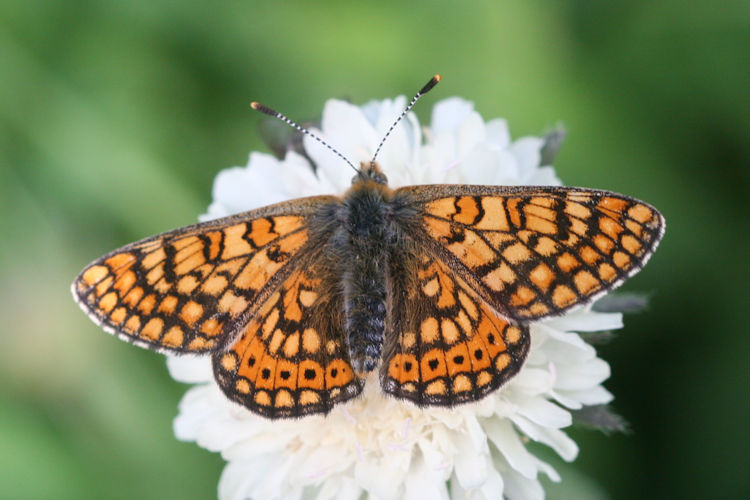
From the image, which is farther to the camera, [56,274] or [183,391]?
[56,274]

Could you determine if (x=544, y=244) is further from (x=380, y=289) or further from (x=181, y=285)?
(x=181, y=285)

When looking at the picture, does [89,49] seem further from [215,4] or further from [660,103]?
[660,103]

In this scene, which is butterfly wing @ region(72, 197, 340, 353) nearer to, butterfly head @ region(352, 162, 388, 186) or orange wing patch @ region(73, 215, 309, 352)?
orange wing patch @ region(73, 215, 309, 352)

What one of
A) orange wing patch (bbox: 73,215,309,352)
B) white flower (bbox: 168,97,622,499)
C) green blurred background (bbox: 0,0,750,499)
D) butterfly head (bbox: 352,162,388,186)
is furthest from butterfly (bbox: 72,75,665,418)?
green blurred background (bbox: 0,0,750,499)

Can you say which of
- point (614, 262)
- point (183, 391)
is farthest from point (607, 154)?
point (183, 391)

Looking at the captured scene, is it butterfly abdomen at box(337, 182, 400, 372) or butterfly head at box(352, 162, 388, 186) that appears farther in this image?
butterfly head at box(352, 162, 388, 186)

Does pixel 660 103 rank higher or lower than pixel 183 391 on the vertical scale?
higher

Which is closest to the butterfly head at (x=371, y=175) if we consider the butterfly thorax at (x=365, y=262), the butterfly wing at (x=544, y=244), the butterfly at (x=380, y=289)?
the butterfly thorax at (x=365, y=262)
